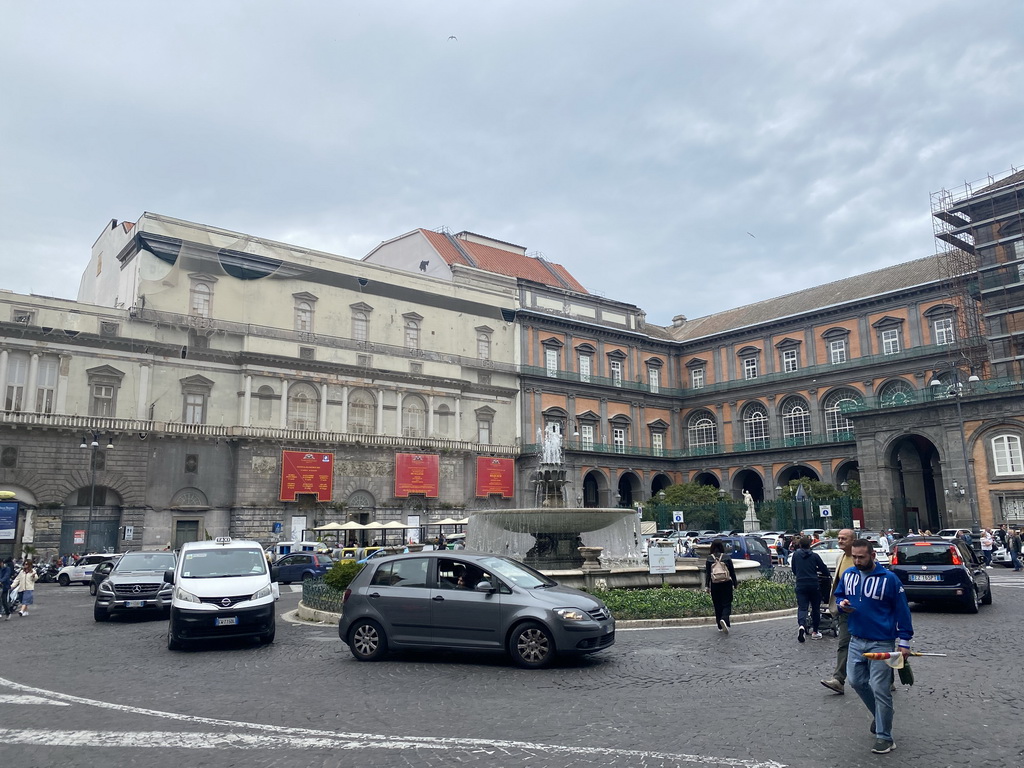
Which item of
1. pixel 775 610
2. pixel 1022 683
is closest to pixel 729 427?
pixel 775 610

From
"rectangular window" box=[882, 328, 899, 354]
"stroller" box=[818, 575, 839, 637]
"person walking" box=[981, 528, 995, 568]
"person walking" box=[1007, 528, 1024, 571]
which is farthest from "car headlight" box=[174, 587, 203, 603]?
"rectangular window" box=[882, 328, 899, 354]

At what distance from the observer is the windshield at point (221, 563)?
498 inches

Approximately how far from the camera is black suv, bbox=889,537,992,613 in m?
14.0

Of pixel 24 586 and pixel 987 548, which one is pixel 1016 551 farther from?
pixel 24 586

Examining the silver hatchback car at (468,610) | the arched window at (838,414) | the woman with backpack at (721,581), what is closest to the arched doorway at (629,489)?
the arched window at (838,414)

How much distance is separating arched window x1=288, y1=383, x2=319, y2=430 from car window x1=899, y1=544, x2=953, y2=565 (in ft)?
108

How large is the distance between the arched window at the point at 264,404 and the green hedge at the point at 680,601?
30.1 meters

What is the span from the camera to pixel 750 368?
180ft

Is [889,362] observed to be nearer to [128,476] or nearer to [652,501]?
[652,501]

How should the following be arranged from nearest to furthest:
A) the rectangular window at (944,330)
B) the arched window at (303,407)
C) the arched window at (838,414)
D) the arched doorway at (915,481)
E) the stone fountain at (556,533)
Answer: the stone fountain at (556,533) < the arched doorway at (915,481) < the arched window at (303,407) < the rectangular window at (944,330) < the arched window at (838,414)

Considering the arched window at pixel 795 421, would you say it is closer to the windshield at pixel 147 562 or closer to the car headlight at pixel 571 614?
the windshield at pixel 147 562

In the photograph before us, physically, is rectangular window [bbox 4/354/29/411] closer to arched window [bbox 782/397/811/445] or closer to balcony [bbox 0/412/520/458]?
balcony [bbox 0/412/520/458]

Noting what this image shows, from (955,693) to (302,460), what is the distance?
36.3 meters

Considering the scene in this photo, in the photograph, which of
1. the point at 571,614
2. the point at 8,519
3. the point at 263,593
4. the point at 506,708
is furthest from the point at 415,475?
the point at 506,708
